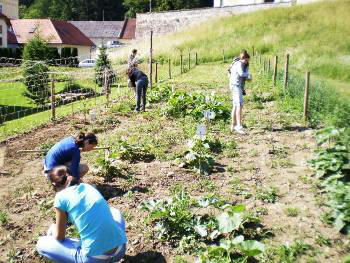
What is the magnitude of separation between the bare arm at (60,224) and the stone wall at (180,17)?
37.8 m

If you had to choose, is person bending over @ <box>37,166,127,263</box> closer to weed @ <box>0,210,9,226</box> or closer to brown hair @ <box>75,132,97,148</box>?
brown hair @ <box>75,132,97,148</box>

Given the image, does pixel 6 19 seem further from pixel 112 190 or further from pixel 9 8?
pixel 112 190

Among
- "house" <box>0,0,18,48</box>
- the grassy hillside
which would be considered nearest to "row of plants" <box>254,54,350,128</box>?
the grassy hillside

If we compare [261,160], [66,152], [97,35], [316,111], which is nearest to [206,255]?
[66,152]

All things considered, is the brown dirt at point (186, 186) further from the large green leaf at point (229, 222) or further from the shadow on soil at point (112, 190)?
the large green leaf at point (229, 222)

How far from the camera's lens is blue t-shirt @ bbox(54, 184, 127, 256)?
12.4 feet

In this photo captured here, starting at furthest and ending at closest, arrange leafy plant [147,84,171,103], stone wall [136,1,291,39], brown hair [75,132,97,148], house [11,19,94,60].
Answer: house [11,19,94,60]
stone wall [136,1,291,39]
leafy plant [147,84,171,103]
brown hair [75,132,97,148]

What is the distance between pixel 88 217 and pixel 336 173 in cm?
335

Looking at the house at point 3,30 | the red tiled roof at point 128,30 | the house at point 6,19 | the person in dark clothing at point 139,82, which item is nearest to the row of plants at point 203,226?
the person in dark clothing at point 139,82

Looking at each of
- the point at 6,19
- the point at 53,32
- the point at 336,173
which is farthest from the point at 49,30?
the point at 336,173

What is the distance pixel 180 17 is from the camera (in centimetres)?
4312

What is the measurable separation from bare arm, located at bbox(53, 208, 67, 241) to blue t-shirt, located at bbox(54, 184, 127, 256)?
0.15 ft

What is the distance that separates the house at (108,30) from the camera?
66438mm

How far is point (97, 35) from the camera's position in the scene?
6750cm
